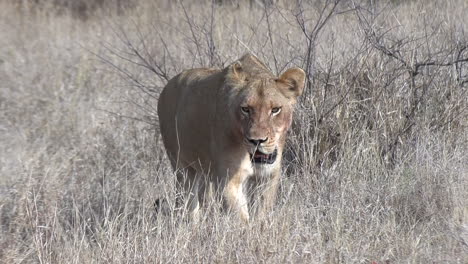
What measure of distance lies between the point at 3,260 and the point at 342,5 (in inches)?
141

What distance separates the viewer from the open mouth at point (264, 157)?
5.48 m

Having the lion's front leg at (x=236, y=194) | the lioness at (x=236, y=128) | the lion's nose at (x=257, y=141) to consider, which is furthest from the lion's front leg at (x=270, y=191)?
the lion's nose at (x=257, y=141)

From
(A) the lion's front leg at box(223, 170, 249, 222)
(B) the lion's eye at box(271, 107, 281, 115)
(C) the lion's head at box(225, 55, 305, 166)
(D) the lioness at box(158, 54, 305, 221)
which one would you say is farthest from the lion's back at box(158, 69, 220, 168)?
(B) the lion's eye at box(271, 107, 281, 115)

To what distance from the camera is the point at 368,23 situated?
6859 millimetres

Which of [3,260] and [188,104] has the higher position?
[188,104]

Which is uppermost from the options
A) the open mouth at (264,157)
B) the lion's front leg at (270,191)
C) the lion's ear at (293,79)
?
the lion's ear at (293,79)

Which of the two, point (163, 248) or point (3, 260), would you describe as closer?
point (163, 248)

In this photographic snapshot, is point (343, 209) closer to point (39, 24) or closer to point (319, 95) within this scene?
point (319, 95)

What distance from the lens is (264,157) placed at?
5.51 meters

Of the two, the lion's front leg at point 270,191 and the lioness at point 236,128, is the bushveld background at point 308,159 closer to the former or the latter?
the lion's front leg at point 270,191

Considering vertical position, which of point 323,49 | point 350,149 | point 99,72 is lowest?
point 99,72

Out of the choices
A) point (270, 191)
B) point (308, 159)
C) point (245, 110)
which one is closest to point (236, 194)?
point (270, 191)

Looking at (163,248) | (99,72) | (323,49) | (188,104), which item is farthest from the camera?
(99,72)

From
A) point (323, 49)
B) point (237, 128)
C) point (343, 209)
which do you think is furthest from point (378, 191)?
point (323, 49)
